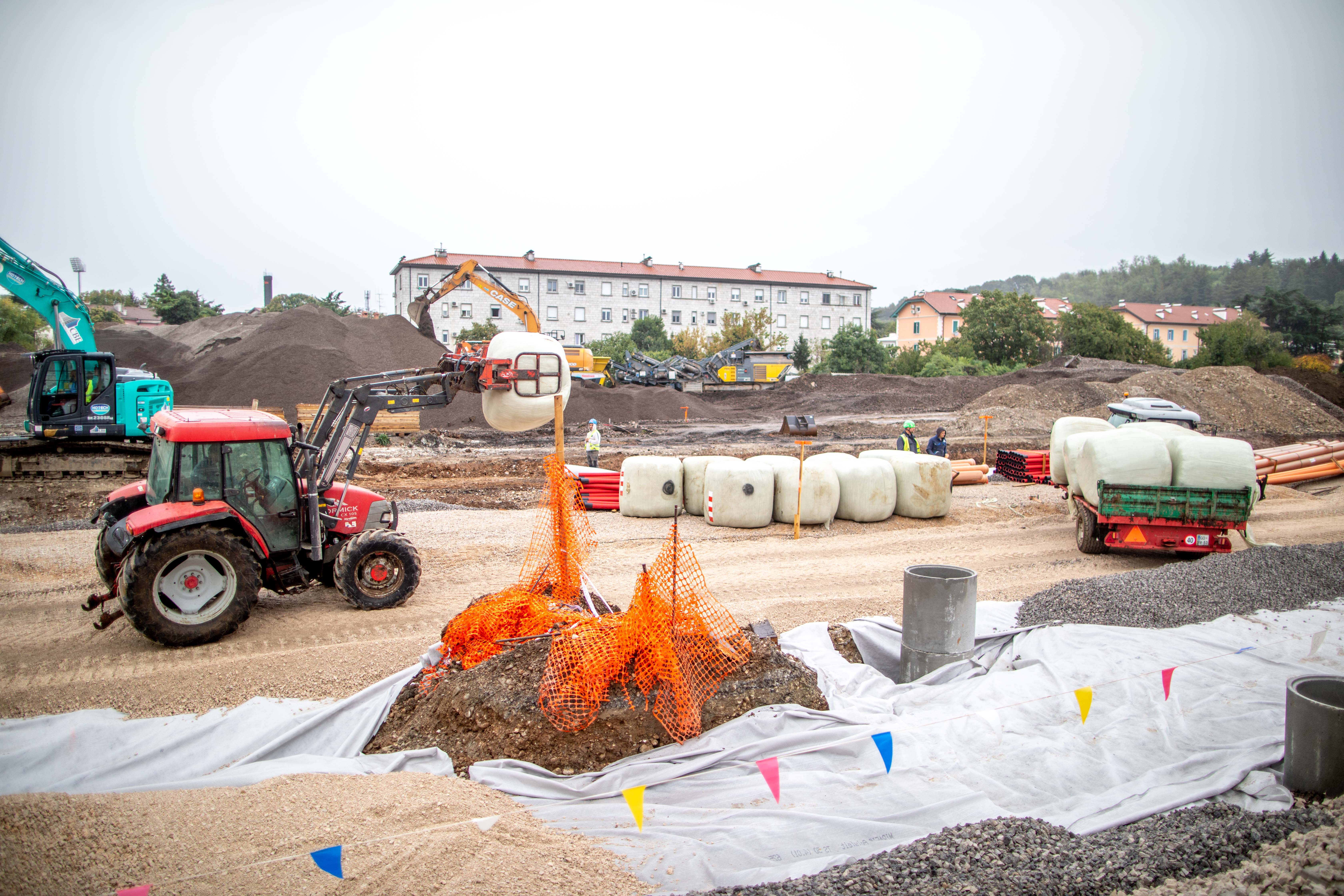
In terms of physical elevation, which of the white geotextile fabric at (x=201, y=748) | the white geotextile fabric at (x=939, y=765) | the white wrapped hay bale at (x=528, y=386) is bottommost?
the white geotextile fabric at (x=201, y=748)

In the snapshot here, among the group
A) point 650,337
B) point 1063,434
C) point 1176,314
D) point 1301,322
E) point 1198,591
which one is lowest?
point 1198,591

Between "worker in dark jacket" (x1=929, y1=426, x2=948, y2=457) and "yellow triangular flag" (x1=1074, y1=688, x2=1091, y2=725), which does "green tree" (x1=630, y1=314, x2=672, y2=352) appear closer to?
"worker in dark jacket" (x1=929, y1=426, x2=948, y2=457)

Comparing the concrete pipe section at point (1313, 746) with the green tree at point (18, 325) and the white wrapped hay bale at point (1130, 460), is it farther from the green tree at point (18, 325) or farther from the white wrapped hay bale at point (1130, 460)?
the green tree at point (18, 325)

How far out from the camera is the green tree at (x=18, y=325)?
137ft

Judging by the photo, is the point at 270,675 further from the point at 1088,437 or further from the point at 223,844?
the point at 1088,437

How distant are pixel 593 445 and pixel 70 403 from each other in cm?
1106

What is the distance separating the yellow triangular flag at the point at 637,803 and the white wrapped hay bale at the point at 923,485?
420 inches

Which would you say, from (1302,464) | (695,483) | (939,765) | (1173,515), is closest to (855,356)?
(1302,464)

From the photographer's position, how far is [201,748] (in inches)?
205

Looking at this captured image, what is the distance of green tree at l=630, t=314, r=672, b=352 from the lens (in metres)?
63.8

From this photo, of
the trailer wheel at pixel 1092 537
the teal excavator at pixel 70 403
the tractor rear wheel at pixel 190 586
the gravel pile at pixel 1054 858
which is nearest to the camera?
the gravel pile at pixel 1054 858

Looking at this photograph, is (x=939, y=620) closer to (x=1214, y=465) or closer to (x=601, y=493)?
(x=1214, y=465)

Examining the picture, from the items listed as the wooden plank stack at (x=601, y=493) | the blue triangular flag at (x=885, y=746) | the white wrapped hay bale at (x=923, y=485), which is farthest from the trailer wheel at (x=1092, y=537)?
the blue triangular flag at (x=885, y=746)

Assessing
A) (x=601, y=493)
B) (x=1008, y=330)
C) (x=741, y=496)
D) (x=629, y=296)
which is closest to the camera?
(x=741, y=496)
